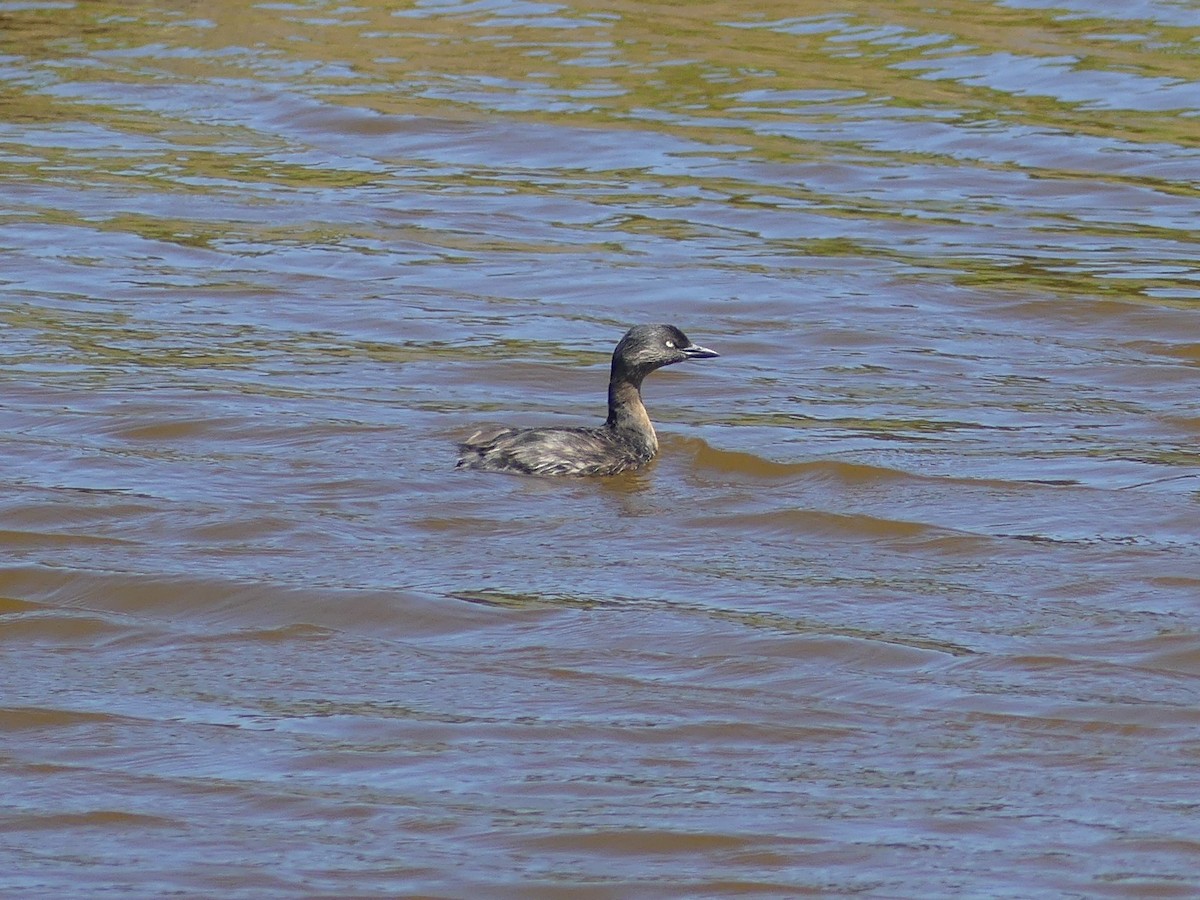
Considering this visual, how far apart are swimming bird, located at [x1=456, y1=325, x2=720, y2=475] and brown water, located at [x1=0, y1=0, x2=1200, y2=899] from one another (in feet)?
0.39

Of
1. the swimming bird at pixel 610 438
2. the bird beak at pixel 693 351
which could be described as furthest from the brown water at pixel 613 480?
the bird beak at pixel 693 351

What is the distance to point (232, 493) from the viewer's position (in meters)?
9.10

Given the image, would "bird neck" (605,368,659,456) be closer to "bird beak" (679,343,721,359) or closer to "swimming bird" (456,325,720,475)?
"swimming bird" (456,325,720,475)

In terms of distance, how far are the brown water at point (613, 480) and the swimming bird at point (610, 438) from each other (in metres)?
0.12

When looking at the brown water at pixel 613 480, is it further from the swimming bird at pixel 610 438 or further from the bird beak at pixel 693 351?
the bird beak at pixel 693 351

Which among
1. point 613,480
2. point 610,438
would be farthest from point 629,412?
point 613,480

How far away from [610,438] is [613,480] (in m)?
0.22

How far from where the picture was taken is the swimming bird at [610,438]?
9.47 metres

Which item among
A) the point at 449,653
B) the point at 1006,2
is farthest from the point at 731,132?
the point at 449,653

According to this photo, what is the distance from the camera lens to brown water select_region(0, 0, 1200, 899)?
6.08 m

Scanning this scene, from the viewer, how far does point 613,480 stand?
31.9 feet

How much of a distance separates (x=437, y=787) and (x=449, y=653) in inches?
45.3

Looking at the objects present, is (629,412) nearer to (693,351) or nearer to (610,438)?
(610,438)

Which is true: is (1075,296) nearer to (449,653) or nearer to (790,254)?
(790,254)
